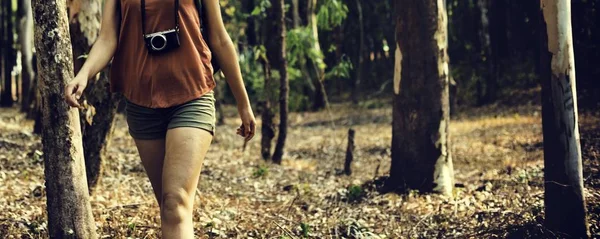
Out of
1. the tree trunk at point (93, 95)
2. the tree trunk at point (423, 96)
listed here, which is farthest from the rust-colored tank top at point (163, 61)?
the tree trunk at point (423, 96)

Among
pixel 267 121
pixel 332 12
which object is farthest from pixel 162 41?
pixel 267 121

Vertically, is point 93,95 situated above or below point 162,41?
below

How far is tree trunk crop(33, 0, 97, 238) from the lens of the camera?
4344 millimetres

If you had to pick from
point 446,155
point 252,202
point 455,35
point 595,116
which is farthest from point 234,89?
point 455,35

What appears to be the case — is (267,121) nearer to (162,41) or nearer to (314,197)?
(314,197)

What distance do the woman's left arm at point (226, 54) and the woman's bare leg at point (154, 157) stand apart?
1.53ft

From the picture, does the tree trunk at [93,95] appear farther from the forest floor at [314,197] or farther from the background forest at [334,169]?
the forest floor at [314,197]

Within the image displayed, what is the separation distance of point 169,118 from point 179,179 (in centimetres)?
34

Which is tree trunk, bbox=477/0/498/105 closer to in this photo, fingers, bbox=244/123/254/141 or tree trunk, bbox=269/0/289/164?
tree trunk, bbox=269/0/289/164

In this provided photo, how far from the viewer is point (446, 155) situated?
29.6 feet

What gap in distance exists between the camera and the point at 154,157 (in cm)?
367

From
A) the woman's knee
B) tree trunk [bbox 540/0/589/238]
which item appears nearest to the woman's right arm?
the woman's knee

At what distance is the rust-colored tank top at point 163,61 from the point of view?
3.55 meters

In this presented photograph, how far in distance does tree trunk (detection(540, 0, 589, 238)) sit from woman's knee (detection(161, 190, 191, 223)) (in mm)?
3826
